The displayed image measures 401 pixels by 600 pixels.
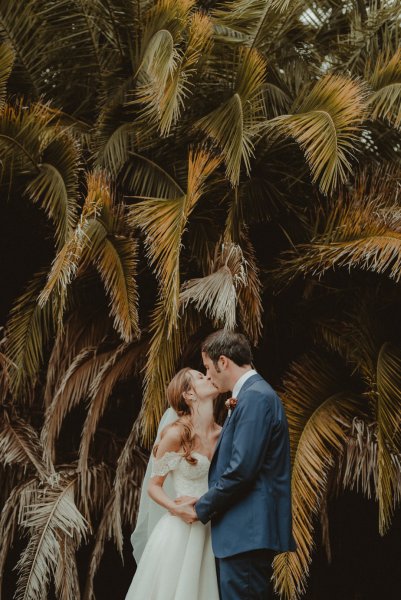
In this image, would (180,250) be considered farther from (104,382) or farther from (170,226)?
(104,382)

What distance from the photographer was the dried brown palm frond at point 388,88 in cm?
606

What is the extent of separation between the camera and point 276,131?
6.24 metres

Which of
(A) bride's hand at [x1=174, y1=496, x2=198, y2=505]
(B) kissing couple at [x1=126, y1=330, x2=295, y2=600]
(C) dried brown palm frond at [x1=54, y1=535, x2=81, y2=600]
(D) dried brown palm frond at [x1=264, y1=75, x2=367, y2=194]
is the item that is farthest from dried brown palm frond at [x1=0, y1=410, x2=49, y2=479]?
(D) dried brown palm frond at [x1=264, y1=75, x2=367, y2=194]

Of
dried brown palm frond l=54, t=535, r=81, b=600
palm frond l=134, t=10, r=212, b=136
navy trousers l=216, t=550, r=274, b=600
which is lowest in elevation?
dried brown palm frond l=54, t=535, r=81, b=600

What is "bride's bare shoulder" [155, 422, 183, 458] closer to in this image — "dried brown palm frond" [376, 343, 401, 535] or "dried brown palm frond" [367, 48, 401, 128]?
"dried brown palm frond" [376, 343, 401, 535]

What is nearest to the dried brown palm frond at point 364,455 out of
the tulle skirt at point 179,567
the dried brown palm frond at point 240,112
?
the tulle skirt at point 179,567

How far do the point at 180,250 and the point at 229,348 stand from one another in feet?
7.83

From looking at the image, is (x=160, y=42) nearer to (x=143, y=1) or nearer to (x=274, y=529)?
(x=143, y=1)

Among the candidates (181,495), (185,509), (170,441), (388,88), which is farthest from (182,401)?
(388,88)

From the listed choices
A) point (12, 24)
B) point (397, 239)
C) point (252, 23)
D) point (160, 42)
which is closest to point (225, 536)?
point (397, 239)

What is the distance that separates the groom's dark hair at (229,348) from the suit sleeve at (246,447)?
247 mm

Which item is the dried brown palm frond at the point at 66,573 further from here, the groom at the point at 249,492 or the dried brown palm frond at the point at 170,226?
the groom at the point at 249,492

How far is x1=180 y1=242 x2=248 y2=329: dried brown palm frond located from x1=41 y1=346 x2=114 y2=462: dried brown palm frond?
3.28 ft

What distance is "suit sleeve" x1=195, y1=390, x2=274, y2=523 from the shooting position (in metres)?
3.80
